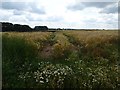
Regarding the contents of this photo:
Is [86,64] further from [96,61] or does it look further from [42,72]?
[42,72]

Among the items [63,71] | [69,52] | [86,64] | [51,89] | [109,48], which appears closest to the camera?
[51,89]

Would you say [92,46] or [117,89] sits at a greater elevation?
[92,46]

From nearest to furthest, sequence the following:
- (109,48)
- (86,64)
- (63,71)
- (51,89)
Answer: (51,89), (63,71), (86,64), (109,48)

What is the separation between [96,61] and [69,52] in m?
2.47

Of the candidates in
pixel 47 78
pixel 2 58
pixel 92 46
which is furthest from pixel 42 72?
pixel 92 46

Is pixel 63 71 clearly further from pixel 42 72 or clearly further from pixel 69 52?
pixel 69 52

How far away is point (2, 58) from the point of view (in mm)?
15734

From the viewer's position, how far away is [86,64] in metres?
15.3

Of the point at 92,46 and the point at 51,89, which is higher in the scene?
the point at 92,46

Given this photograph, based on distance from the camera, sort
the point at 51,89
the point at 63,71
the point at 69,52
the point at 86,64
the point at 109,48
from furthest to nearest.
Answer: the point at 109,48 → the point at 69,52 → the point at 86,64 → the point at 63,71 → the point at 51,89

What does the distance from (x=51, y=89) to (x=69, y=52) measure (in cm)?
607

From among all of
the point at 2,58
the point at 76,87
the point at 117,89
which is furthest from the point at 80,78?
the point at 2,58

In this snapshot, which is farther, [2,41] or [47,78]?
[2,41]

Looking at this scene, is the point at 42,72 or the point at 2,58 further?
the point at 2,58
